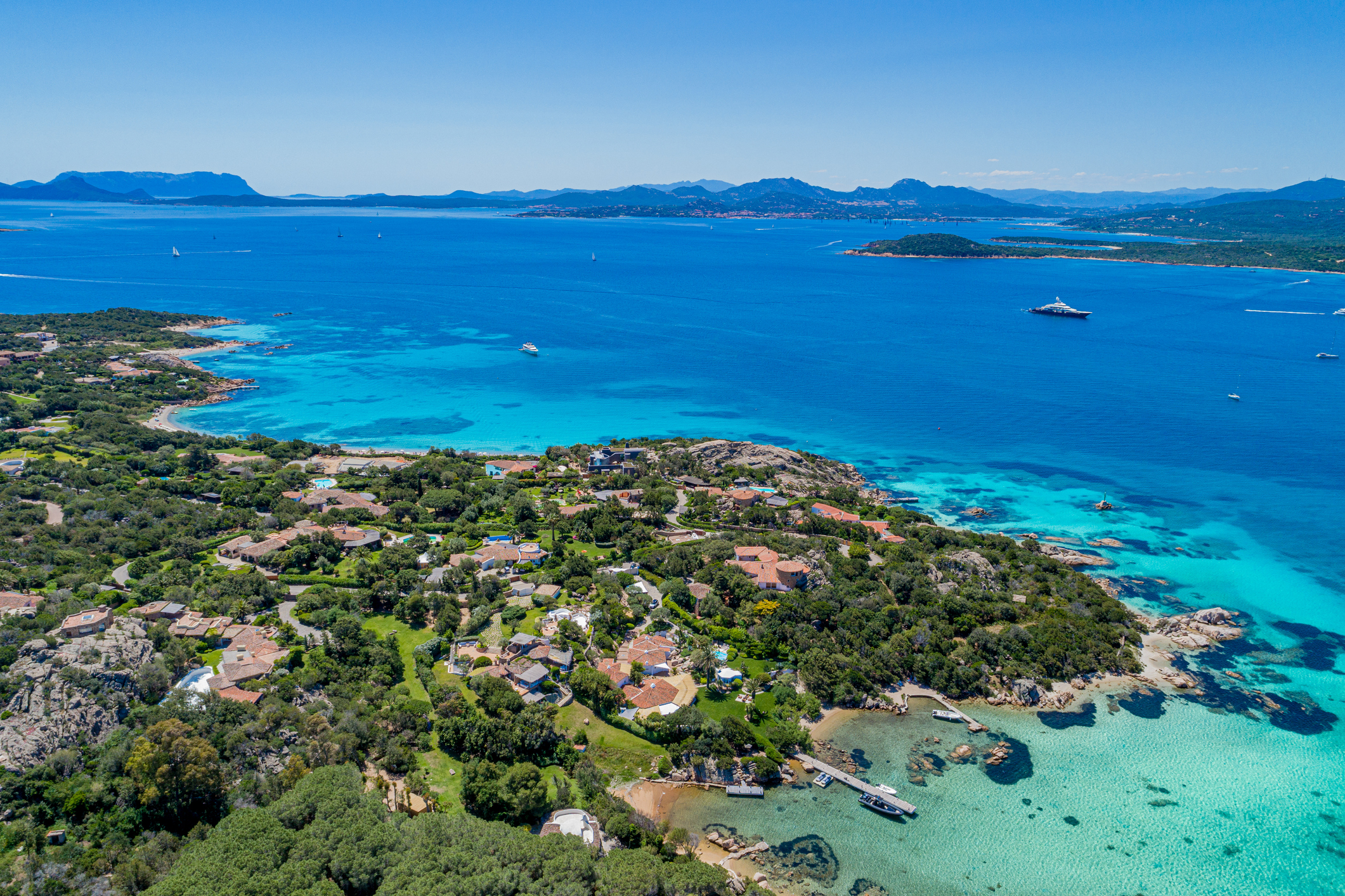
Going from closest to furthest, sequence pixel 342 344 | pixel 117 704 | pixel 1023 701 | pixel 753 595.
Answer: pixel 117 704 → pixel 1023 701 → pixel 753 595 → pixel 342 344

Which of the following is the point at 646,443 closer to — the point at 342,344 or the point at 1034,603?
the point at 1034,603

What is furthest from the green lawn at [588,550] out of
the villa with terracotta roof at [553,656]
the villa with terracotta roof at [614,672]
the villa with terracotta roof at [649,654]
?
the villa with terracotta roof at [614,672]

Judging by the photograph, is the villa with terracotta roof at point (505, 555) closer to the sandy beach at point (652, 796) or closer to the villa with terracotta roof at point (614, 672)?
the villa with terracotta roof at point (614, 672)

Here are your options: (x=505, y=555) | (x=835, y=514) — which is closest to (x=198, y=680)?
(x=505, y=555)

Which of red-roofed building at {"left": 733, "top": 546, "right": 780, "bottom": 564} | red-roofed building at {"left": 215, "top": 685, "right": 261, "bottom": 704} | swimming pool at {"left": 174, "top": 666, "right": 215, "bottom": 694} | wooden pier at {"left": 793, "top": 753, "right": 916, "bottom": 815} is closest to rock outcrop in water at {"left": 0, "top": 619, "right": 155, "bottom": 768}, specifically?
swimming pool at {"left": 174, "top": 666, "right": 215, "bottom": 694}

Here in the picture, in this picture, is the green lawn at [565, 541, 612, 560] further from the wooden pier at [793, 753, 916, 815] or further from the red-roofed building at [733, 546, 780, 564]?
the wooden pier at [793, 753, 916, 815]

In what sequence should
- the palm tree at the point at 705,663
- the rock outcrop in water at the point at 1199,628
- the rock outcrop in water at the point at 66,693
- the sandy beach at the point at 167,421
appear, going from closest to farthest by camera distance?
the rock outcrop in water at the point at 66,693
the palm tree at the point at 705,663
the rock outcrop in water at the point at 1199,628
the sandy beach at the point at 167,421

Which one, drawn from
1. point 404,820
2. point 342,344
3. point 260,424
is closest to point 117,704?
point 404,820
